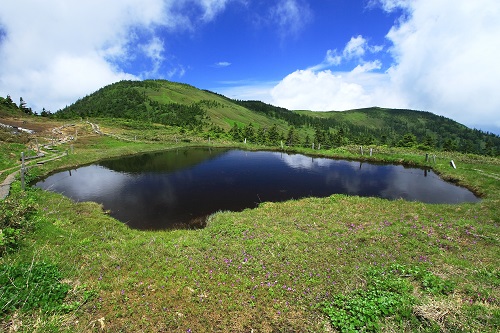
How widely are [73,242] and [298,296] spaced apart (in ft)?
36.9

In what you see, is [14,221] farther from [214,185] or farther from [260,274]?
[214,185]

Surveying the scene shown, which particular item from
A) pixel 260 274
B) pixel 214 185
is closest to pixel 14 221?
pixel 260 274

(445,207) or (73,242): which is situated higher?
(445,207)

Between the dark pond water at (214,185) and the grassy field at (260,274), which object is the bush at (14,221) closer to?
the grassy field at (260,274)

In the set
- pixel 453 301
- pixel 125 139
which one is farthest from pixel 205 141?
pixel 453 301

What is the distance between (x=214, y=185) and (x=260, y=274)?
17.2m

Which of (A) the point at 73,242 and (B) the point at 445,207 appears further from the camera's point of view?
(B) the point at 445,207

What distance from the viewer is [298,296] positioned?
8594 millimetres

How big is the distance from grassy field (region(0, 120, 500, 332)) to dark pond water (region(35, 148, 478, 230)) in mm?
4019

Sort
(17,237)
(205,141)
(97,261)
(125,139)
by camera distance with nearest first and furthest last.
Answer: (97,261) → (17,237) → (125,139) → (205,141)

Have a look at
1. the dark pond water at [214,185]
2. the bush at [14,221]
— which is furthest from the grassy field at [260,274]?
the dark pond water at [214,185]

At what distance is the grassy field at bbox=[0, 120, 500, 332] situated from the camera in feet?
23.9

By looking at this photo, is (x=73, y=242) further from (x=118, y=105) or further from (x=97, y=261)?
(x=118, y=105)

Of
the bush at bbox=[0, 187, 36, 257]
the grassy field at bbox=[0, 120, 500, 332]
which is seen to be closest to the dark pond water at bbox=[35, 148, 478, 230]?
the grassy field at bbox=[0, 120, 500, 332]
